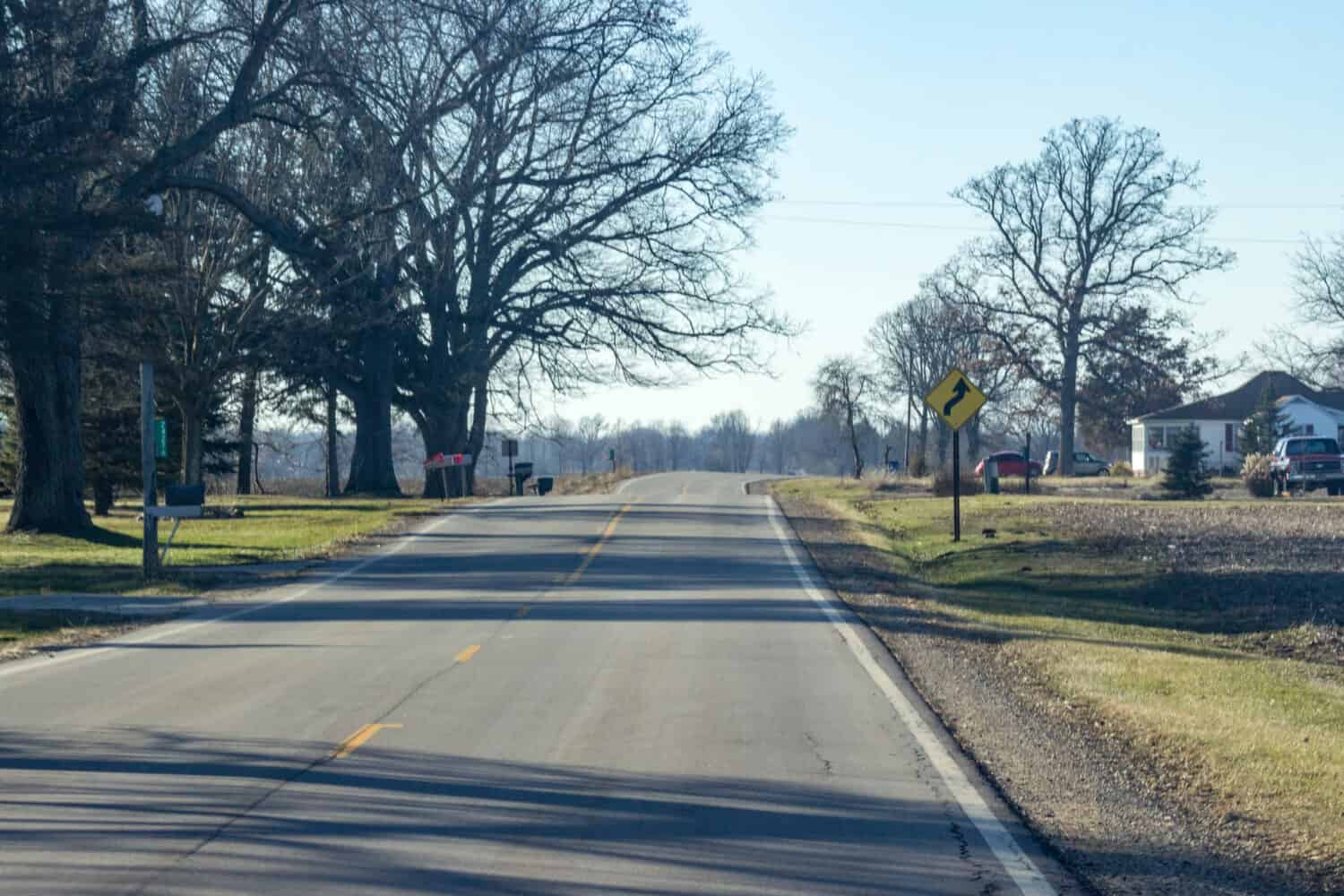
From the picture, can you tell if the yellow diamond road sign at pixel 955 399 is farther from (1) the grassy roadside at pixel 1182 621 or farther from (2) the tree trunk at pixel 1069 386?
(2) the tree trunk at pixel 1069 386

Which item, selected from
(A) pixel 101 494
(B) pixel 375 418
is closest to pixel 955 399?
(A) pixel 101 494

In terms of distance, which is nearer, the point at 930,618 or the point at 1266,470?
the point at 930,618

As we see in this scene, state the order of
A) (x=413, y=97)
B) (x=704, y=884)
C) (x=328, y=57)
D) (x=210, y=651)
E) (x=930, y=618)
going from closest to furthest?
1. (x=704, y=884)
2. (x=210, y=651)
3. (x=930, y=618)
4. (x=328, y=57)
5. (x=413, y=97)

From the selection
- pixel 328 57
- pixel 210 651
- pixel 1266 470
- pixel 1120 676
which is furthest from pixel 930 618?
pixel 1266 470

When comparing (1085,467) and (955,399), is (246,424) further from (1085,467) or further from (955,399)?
(1085,467)

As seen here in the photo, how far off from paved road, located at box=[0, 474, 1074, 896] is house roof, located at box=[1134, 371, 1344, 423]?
69274mm

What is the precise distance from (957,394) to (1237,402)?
60.8m

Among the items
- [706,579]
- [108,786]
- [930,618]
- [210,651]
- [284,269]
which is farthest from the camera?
[284,269]

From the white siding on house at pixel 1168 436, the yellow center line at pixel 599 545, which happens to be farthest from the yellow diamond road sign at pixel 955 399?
the white siding on house at pixel 1168 436

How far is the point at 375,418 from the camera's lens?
53125 millimetres

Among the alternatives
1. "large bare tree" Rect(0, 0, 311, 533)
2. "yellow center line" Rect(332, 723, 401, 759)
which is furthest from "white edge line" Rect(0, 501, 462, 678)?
"large bare tree" Rect(0, 0, 311, 533)

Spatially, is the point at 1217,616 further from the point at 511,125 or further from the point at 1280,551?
the point at 511,125

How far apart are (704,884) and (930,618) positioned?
37.2ft

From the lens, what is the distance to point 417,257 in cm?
4428
